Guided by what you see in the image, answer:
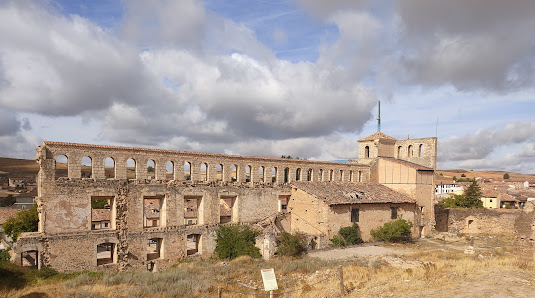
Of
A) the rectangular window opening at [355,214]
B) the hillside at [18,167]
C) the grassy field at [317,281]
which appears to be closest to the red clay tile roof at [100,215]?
the grassy field at [317,281]

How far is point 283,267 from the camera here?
19141mm

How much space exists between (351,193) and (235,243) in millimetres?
11594

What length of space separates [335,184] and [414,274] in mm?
16568

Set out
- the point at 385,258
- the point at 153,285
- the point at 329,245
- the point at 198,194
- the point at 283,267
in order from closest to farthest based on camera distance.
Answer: the point at 153,285 → the point at 283,267 → the point at 385,258 → the point at 198,194 → the point at 329,245

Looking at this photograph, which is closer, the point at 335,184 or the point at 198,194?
the point at 198,194

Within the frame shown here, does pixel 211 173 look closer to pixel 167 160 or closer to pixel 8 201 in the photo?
pixel 167 160

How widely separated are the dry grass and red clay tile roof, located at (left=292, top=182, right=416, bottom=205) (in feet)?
27.6

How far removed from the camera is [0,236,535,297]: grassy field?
13.2 m

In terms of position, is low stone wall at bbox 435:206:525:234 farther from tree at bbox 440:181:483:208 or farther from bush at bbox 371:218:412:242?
bush at bbox 371:218:412:242

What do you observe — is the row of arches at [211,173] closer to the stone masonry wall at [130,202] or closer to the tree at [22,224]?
the stone masonry wall at [130,202]

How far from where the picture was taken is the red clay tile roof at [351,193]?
28528 millimetres

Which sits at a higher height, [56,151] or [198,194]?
[56,151]

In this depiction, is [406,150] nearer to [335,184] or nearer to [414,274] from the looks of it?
[335,184]

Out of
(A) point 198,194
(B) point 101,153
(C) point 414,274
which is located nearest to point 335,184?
(A) point 198,194
